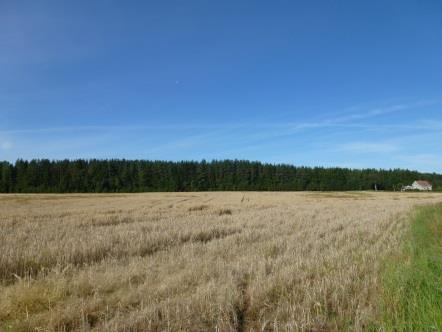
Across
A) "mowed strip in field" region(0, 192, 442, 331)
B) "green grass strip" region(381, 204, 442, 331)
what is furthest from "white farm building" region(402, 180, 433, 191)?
"green grass strip" region(381, 204, 442, 331)

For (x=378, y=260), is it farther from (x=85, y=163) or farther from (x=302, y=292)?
(x=85, y=163)

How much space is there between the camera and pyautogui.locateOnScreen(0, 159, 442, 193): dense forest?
91750 mm

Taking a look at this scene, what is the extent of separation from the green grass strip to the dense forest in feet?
291

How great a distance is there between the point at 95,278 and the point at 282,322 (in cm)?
325

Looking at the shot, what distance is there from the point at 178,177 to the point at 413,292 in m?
100

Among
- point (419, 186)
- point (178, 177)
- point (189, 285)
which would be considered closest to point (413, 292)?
point (189, 285)

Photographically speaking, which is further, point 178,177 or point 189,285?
point 178,177

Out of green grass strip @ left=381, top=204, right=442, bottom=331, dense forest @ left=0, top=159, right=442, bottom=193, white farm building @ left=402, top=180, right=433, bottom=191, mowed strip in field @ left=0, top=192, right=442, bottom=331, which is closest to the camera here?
green grass strip @ left=381, top=204, right=442, bottom=331

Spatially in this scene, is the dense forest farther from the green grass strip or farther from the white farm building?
the green grass strip

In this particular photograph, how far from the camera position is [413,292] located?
17.2 ft

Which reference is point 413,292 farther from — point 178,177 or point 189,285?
point 178,177

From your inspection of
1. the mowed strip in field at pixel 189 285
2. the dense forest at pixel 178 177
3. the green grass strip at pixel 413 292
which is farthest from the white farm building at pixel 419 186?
the green grass strip at pixel 413 292

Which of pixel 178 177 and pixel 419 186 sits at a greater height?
pixel 178 177

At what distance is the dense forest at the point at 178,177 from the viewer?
9175 centimetres
